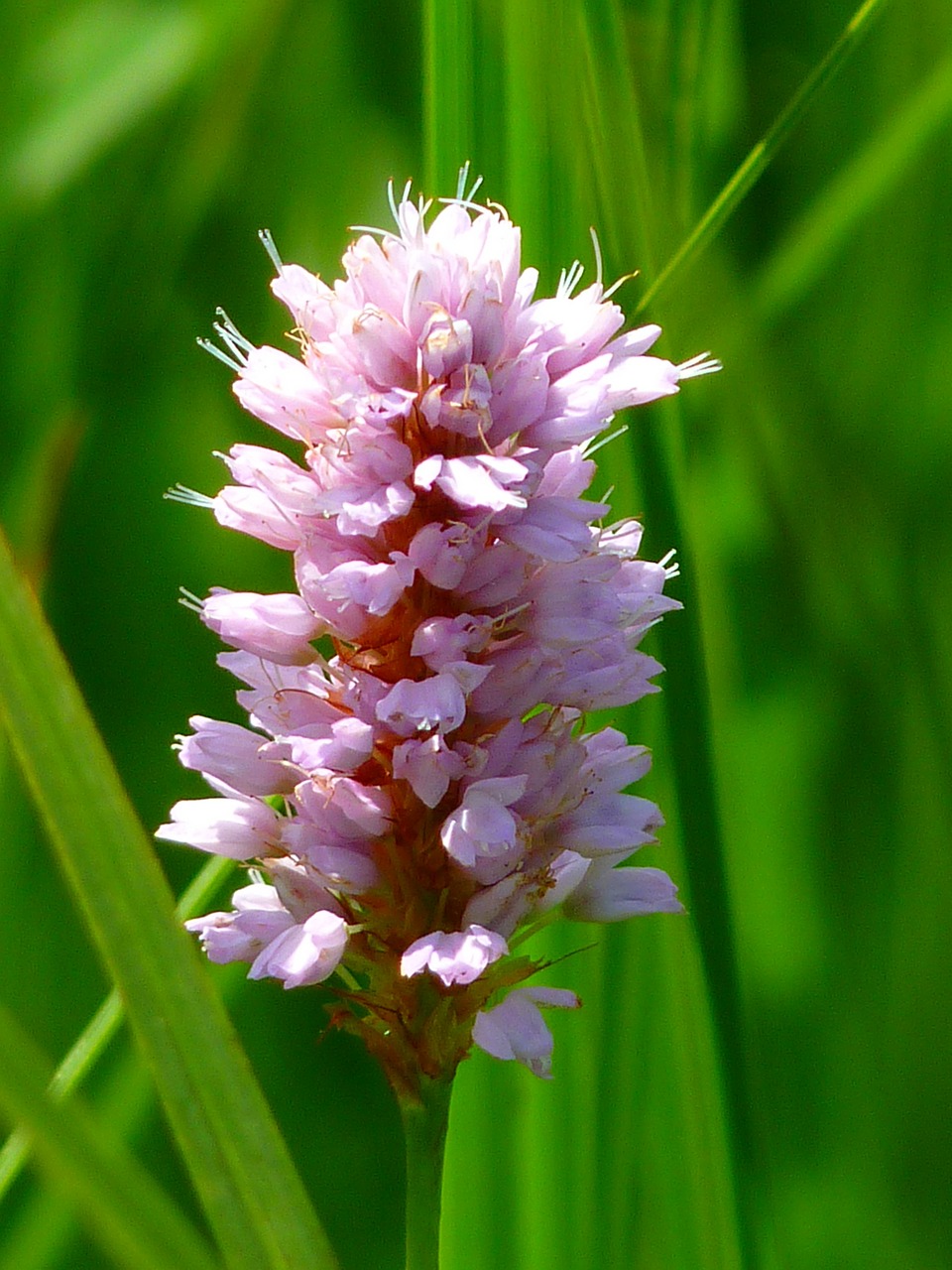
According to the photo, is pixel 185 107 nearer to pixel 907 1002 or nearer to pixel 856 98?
pixel 856 98

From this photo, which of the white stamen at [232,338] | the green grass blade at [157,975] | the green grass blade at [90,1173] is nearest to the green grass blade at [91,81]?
the white stamen at [232,338]

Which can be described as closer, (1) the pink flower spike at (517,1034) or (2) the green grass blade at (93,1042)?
(1) the pink flower spike at (517,1034)

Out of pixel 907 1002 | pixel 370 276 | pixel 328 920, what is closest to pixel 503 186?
pixel 370 276

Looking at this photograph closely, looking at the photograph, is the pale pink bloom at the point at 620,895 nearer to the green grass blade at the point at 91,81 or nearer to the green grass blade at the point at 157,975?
the green grass blade at the point at 157,975

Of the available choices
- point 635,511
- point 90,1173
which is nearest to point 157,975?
point 90,1173

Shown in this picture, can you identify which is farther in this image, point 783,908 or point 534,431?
point 783,908

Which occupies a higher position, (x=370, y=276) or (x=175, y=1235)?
(x=370, y=276)
